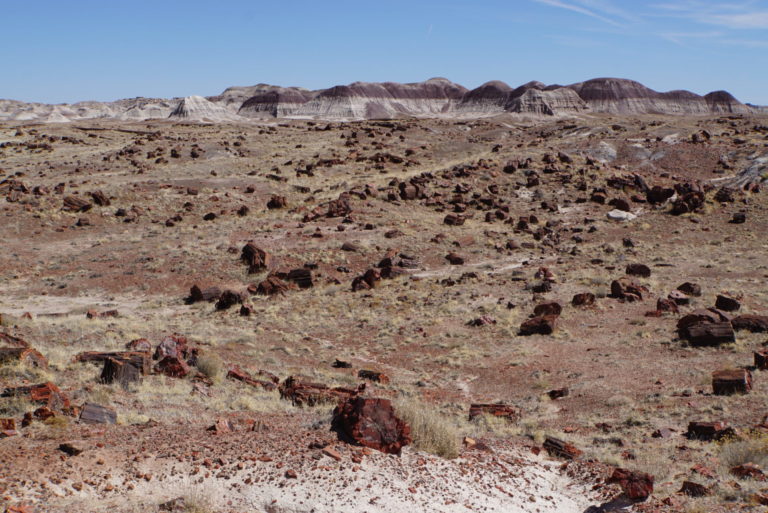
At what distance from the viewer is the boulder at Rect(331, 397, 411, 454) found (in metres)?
8.79

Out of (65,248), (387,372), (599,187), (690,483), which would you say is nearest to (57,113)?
(65,248)

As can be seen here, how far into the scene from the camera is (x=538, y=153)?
49.0 meters

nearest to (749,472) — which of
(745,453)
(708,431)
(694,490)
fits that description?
(745,453)

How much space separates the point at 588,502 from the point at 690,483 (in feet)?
4.89

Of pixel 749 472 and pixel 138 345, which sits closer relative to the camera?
pixel 749 472

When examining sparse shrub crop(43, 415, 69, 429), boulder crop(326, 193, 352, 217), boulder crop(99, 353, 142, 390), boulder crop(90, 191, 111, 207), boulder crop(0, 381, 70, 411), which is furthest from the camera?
boulder crop(90, 191, 111, 207)

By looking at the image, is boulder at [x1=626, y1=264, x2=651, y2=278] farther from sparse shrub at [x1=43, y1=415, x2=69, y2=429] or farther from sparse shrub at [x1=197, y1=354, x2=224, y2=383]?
sparse shrub at [x1=43, y1=415, x2=69, y2=429]

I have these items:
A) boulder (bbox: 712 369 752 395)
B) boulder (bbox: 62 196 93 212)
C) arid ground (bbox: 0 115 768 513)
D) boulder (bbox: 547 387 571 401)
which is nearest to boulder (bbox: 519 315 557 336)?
arid ground (bbox: 0 115 768 513)

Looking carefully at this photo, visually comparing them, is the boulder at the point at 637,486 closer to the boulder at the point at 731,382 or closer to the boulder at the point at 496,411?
the boulder at the point at 496,411

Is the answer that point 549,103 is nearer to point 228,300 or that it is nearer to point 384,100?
point 384,100

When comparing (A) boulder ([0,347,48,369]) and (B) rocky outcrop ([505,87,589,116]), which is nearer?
(A) boulder ([0,347,48,369])

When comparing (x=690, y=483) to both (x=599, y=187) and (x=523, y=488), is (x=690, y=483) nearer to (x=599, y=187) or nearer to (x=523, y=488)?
(x=523, y=488)

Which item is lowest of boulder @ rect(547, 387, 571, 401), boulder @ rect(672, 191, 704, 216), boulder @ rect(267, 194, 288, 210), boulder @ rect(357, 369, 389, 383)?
boulder @ rect(357, 369, 389, 383)

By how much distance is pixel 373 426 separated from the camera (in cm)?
894
